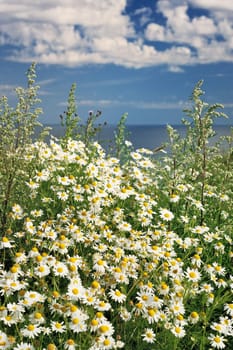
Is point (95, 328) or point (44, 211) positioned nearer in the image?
point (95, 328)

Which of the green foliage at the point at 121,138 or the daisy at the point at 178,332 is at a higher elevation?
the green foliage at the point at 121,138

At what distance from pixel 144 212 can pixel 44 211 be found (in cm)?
101

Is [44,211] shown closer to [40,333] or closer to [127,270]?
[127,270]

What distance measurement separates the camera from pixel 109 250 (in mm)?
4188

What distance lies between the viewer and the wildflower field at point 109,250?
3.42 m

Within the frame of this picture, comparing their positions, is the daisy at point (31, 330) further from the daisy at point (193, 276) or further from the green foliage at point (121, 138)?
the green foliage at point (121, 138)

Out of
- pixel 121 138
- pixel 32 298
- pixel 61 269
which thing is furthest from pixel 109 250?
pixel 121 138

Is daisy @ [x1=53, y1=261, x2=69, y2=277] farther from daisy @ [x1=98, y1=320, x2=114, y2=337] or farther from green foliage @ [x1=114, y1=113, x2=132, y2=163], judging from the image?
green foliage @ [x1=114, y1=113, x2=132, y2=163]

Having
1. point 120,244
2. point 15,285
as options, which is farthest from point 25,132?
point 15,285

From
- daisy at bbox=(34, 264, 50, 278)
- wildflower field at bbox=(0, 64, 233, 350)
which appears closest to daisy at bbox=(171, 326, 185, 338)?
wildflower field at bbox=(0, 64, 233, 350)

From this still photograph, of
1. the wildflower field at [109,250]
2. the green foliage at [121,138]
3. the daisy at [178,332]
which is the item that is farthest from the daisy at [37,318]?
the green foliage at [121,138]

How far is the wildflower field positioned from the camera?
3418mm

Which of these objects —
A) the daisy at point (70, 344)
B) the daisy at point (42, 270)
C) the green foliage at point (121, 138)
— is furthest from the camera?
the green foliage at point (121, 138)

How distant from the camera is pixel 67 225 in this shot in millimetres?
4430
